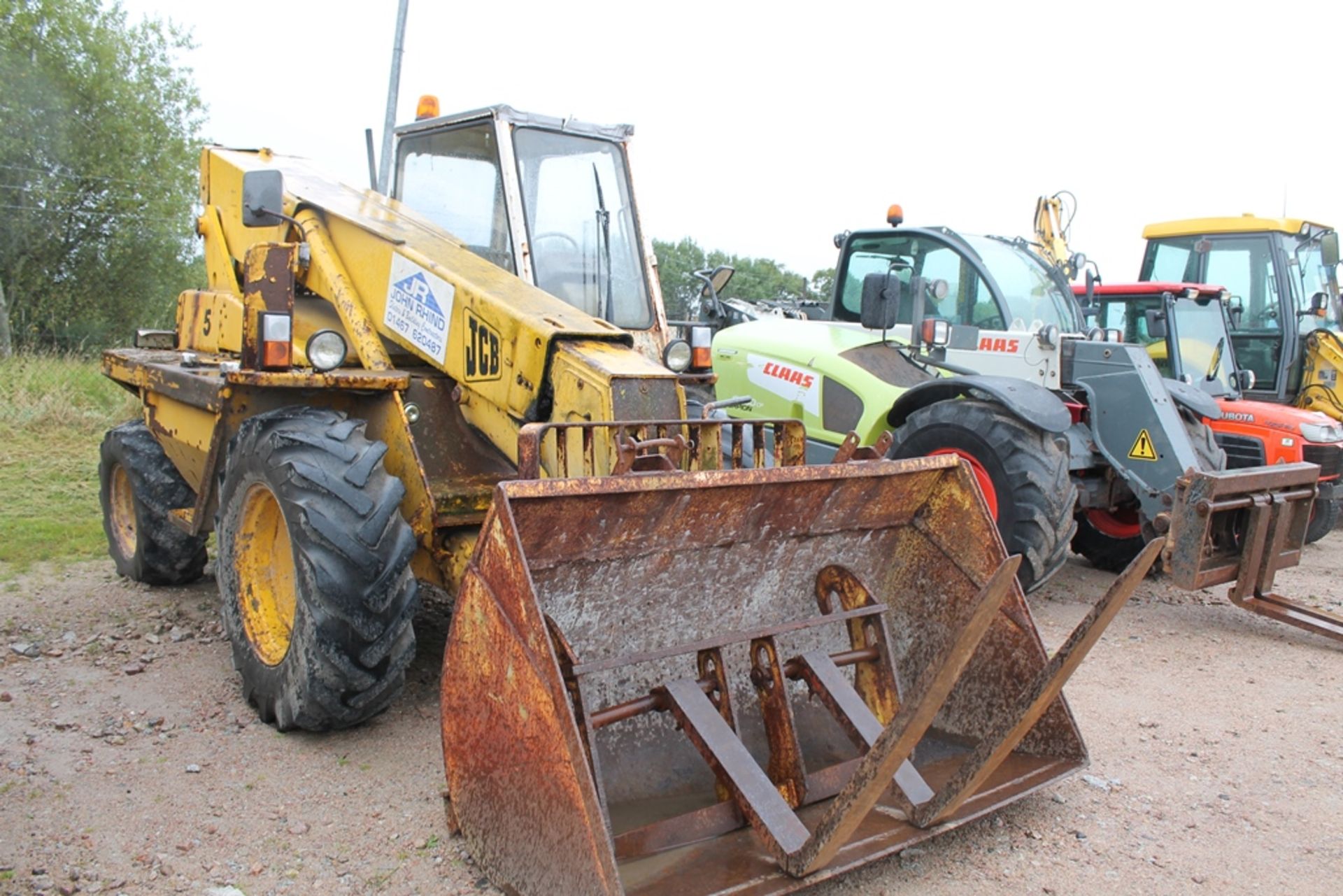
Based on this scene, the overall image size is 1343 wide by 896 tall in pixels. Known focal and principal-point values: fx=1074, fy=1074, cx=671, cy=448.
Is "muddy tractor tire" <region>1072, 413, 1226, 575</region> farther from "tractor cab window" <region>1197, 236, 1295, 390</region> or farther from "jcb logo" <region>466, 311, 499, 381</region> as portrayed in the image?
"jcb logo" <region>466, 311, 499, 381</region>

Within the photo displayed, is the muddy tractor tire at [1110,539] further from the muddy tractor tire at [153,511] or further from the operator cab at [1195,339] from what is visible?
the muddy tractor tire at [153,511]

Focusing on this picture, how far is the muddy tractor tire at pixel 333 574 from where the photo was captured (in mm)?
3463

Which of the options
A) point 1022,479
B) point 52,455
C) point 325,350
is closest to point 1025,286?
point 1022,479

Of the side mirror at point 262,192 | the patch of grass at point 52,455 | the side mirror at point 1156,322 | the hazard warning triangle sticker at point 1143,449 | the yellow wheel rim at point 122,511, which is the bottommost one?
the patch of grass at point 52,455

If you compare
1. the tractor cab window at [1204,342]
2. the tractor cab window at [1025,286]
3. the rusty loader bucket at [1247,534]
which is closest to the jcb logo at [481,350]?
the rusty loader bucket at [1247,534]

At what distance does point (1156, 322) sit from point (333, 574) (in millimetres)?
6669

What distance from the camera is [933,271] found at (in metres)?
7.06

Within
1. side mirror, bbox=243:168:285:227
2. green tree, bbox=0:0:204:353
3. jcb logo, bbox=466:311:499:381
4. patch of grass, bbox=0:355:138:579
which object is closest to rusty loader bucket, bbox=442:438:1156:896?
jcb logo, bbox=466:311:499:381

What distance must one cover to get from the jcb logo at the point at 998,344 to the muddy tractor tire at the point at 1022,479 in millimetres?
874

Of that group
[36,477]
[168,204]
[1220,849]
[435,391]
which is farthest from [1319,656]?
[168,204]

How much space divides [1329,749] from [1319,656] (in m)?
1.47

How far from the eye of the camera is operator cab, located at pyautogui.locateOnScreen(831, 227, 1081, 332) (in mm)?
6805

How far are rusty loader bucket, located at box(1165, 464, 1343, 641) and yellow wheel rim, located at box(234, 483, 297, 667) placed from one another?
13.2 ft

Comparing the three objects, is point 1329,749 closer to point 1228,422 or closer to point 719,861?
point 719,861
